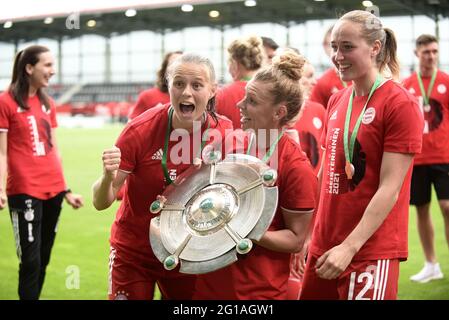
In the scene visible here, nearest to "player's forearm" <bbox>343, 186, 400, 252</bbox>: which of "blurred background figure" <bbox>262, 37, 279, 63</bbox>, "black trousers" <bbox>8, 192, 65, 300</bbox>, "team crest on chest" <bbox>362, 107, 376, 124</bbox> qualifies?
"team crest on chest" <bbox>362, 107, 376, 124</bbox>

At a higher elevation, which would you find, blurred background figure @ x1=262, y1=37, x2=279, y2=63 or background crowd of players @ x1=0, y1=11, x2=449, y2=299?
blurred background figure @ x1=262, y1=37, x2=279, y2=63

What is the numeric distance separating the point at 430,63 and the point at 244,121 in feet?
13.5

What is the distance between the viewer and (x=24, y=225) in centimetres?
451

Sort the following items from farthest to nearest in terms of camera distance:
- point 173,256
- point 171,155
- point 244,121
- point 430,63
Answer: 1. point 430,63
2. point 171,155
3. point 244,121
4. point 173,256

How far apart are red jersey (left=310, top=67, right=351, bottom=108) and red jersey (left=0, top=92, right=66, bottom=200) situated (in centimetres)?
225

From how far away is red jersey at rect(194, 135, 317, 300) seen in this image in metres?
2.47

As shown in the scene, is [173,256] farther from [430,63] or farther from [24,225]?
[430,63]

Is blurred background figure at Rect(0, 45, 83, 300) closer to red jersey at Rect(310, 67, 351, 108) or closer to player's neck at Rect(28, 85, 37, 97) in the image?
player's neck at Rect(28, 85, 37, 97)

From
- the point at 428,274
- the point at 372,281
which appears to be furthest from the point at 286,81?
the point at 428,274

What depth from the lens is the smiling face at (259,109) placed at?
2590 mm

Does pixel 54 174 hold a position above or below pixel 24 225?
above

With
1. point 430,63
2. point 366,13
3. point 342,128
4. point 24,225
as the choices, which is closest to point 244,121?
point 342,128

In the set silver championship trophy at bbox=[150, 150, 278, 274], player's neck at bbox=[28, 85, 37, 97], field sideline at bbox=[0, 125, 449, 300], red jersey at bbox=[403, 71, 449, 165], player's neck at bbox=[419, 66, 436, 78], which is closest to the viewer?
silver championship trophy at bbox=[150, 150, 278, 274]

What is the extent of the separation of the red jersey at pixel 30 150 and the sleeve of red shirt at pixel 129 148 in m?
2.09
